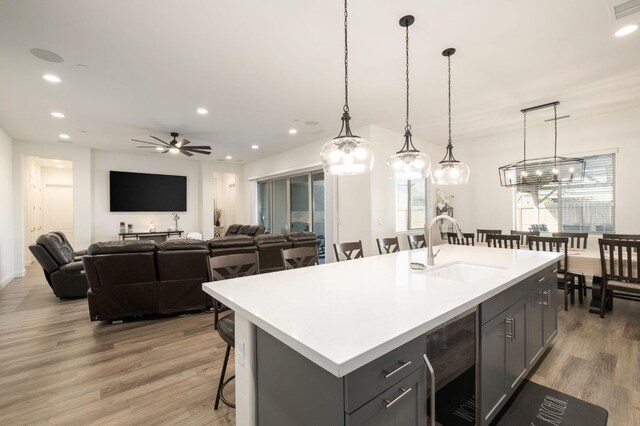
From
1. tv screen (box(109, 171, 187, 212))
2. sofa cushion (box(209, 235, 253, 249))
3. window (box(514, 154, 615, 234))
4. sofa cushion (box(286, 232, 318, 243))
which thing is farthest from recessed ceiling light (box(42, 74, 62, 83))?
window (box(514, 154, 615, 234))

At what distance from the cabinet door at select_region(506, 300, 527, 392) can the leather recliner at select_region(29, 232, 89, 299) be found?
18.1 feet

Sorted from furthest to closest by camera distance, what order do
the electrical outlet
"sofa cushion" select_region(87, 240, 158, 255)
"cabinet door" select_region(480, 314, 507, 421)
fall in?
"sofa cushion" select_region(87, 240, 158, 255), "cabinet door" select_region(480, 314, 507, 421), the electrical outlet

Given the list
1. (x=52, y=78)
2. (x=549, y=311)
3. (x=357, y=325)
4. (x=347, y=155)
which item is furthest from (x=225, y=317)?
(x=52, y=78)

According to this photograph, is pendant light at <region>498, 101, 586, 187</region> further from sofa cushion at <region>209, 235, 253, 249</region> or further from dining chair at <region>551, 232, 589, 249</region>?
sofa cushion at <region>209, 235, 253, 249</region>

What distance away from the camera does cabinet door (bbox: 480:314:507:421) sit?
159 cm

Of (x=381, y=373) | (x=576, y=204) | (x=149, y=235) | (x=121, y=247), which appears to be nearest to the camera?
(x=381, y=373)

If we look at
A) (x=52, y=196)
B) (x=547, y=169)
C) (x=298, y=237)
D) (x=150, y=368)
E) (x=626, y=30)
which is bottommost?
(x=150, y=368)

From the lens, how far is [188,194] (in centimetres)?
874

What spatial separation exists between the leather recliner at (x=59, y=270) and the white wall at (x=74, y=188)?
2965 millimetres

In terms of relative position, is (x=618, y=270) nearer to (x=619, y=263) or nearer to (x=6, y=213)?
(x=619, y=263)

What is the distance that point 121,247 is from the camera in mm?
3393

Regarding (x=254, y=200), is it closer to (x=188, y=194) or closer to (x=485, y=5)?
(x=188, y=194)

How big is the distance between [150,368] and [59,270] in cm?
315

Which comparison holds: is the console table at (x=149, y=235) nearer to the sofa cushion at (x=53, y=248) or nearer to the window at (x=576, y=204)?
the sofa cushion at (x=53, y=248)
